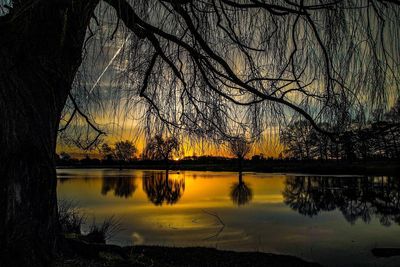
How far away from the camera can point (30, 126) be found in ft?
8.93

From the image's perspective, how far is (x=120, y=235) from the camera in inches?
664

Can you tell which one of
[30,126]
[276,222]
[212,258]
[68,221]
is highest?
[30,126]

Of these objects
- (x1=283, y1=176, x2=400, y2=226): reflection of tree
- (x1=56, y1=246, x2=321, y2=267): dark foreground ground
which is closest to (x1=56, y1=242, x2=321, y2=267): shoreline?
(x1=56, y1=246, x2=321, y2=267): dark foreground ground

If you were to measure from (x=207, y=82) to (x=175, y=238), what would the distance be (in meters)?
13.5

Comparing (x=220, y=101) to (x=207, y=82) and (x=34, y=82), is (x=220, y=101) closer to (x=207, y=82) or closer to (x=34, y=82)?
(x=207, y=82)

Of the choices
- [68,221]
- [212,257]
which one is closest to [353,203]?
[212,257]

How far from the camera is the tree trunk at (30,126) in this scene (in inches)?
103

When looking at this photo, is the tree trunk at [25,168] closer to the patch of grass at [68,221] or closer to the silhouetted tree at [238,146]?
the silhouetted tree at [238,146]

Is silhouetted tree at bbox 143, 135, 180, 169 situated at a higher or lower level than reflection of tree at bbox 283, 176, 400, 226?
higher

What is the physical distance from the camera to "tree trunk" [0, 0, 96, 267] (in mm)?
2611

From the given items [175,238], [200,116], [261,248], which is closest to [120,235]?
[175,238]

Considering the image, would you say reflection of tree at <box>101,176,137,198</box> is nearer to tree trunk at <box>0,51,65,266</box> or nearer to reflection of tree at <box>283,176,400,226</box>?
reflection of tree at <box>283,176,400,226</box>

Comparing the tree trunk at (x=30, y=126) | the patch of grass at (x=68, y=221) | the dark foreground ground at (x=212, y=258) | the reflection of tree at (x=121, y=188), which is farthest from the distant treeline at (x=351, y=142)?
the reflection of tree at (x=121, y=188)

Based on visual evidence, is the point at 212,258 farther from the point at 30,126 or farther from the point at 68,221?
the point at 30,126
